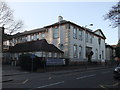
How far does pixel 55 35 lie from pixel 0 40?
1162 centimetres

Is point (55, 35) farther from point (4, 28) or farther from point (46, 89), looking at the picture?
point (46, 89)

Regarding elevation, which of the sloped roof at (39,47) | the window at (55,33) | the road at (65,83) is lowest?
the road at (65,83)

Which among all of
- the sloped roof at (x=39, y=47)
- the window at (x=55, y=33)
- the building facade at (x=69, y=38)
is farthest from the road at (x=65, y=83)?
the window at (x=55, y=33)

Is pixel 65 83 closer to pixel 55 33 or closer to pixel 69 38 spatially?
pixel 69 38

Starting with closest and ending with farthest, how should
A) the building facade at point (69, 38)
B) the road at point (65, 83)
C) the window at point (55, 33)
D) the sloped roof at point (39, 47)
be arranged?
1. the road at point (65, 83)
2. the sloped roof at point (39, 47)
3. the building facade at point (69, 38)
4. the window at point (55, 33)

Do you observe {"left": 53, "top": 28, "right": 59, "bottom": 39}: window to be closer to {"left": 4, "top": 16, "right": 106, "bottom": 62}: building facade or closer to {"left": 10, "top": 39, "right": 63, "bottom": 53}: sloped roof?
{"left": 4, "top": 16, "right": 106, "bottom": 62}: building facade

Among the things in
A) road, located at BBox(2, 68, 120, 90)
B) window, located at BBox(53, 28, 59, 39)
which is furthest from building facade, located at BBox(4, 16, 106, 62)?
road, located at BBox(2, 68, 120, 90)

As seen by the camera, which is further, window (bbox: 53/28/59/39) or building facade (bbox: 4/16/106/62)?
window (bbox: 53/28/59/39)

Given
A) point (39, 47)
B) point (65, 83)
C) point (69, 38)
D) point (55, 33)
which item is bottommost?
point (65, 83)

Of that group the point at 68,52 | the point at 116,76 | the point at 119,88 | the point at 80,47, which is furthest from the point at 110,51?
the point at 119,88

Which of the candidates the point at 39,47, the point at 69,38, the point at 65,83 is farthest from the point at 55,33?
the point at 65,83

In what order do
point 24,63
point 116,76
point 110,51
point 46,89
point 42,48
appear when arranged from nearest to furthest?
point 46,89 → point 116,76 → point 24,63 → point 42,48 → point 110,51

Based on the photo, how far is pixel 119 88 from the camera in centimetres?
1364

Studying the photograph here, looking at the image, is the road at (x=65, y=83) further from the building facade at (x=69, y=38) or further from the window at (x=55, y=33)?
the window at (x=55, y=33)
